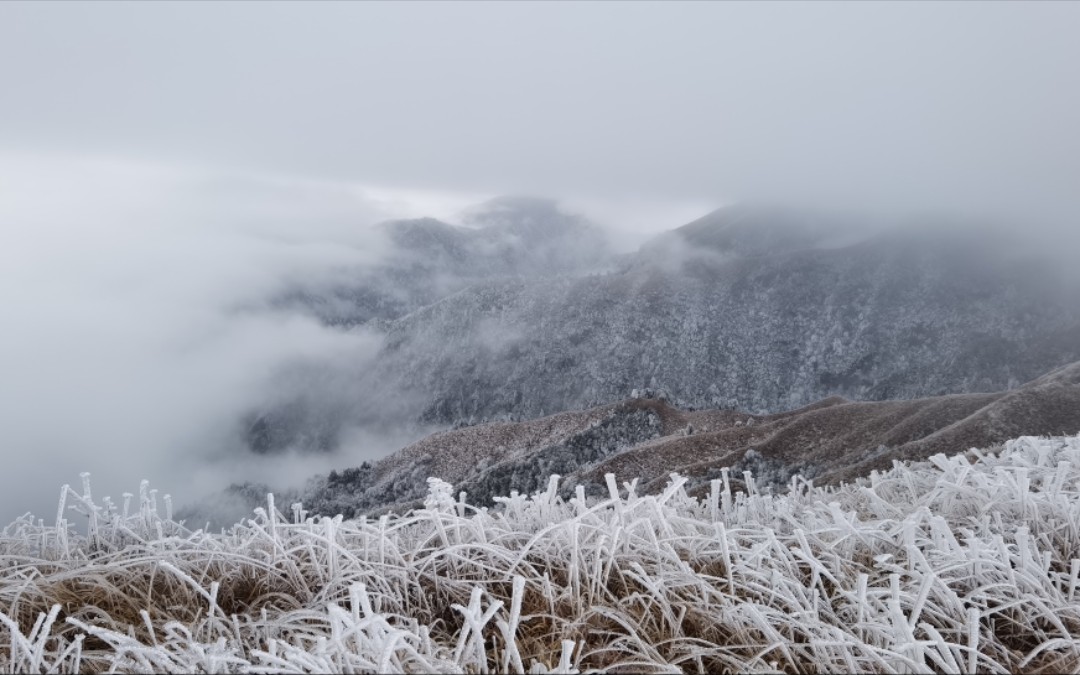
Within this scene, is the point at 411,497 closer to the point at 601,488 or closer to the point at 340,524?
the point at 601,488

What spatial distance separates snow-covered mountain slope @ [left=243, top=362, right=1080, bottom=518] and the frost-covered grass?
5.11 meters

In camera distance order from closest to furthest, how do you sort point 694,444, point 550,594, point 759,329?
1. point 550,594
2. point 694,444
3. point 759,329

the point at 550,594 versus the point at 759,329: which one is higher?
the point at 550,594

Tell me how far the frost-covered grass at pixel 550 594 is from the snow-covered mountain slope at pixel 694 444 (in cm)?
511

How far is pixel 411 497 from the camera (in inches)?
870

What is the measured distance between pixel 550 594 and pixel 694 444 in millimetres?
17053

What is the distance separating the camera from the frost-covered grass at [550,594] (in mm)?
1812

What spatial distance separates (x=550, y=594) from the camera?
6.98 ft

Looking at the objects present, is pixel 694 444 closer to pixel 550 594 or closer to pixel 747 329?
pixel 550 594

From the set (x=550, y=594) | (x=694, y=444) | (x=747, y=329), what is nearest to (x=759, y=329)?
(x=747, y=329)

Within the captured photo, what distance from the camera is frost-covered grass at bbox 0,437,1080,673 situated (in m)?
1.81

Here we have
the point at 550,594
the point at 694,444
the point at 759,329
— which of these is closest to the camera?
the point at 550,594

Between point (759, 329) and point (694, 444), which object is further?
point (759, 329)

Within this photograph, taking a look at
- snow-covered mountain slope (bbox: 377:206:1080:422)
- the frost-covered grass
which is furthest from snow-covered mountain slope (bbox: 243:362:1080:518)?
snow-covered mountain slope (bbox: 377:206:1080:422)
